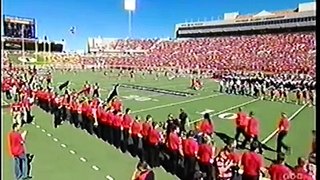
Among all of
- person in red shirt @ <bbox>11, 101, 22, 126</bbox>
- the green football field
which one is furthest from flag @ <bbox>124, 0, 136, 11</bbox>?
person in red shirt @ <bbox>11, 101, 22, 126</bbox>

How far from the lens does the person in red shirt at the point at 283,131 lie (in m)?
2.27

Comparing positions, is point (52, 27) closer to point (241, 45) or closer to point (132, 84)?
point (132, 84)

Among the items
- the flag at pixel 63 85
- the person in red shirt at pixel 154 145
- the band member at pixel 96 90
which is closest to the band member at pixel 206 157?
the person in red shirt at pixel 154 145

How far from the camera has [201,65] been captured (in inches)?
103

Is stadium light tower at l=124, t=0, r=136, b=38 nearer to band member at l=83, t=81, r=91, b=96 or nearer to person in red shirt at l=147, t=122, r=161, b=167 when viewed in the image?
band member at l=83, t=81, r=91, b=96

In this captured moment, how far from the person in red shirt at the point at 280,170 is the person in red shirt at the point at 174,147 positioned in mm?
532

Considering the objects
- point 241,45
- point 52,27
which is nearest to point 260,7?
point 241,45

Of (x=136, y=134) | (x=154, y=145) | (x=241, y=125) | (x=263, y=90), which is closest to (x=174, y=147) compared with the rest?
(x=154, y=145)

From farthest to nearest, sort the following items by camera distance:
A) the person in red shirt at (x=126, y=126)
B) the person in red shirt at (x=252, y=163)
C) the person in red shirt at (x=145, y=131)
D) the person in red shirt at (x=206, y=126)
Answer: the person in red shirt at (x=126, y=126)
the person in red shirt at (x=145, y=131)
the person in red shirt at (x=206, y=126)
the person in red shirt at (x=252, y=163)

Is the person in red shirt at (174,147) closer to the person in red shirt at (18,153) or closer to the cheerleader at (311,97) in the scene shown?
the cheerleader at (311,97)

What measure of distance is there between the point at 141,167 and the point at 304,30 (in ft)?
3.40

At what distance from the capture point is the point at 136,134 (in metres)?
2.86

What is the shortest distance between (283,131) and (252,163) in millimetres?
187

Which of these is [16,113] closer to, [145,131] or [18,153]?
[18,153]
